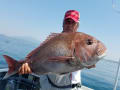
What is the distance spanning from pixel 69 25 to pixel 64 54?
2.34 feet

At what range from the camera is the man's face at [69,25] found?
87.6 inches

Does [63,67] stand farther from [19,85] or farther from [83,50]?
[19,85]

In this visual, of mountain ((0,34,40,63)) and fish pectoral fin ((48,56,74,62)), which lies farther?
mountain ((0,34,40,63))

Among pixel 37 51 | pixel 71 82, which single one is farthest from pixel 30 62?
pixel 71 82

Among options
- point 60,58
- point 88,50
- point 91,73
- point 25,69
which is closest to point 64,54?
point 60,58

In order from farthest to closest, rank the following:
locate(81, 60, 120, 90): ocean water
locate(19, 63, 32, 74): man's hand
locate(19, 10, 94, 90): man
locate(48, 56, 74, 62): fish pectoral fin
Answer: locate(81, 60, 120, 90): ocean water < locate(19, 10, 94, 90): man < locate(19, 63, 32, 74): man's hand < locate(48, 56, 74, 62): fish pectoral fin

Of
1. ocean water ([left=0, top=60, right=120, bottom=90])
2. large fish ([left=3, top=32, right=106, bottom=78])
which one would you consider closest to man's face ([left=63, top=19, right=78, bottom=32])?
large fish ([left=3, top=32, right=106, bottom=78])

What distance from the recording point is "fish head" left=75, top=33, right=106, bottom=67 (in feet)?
5.17

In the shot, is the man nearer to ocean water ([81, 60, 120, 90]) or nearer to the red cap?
the red cap

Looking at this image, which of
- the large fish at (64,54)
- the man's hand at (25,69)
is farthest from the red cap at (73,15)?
the man's hand at (25,69)

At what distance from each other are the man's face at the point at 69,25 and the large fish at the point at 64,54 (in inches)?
15.9

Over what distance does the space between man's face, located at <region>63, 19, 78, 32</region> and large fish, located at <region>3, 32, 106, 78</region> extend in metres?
0.40

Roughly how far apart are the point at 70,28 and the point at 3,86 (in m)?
3.74

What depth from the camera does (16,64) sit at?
1.85 m
